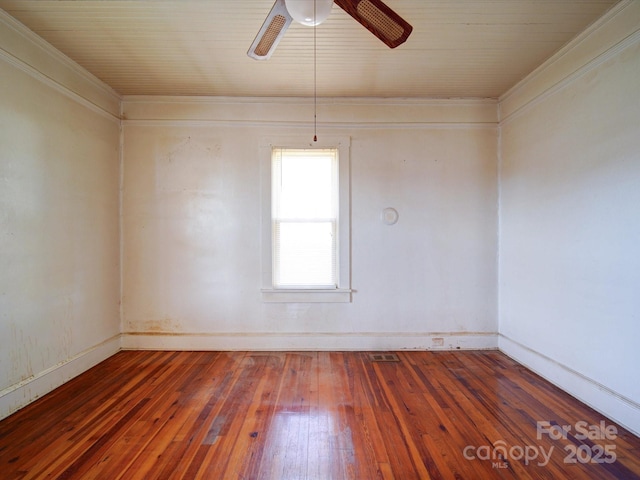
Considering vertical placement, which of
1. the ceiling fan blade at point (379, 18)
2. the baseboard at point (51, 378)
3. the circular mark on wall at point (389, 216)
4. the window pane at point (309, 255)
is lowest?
the baseboard at point (51, 378)

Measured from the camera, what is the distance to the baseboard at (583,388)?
1.91m

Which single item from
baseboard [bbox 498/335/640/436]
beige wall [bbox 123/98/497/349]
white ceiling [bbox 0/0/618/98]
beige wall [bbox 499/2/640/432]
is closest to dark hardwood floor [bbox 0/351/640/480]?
baseboard [bbox 498/335/640/436]

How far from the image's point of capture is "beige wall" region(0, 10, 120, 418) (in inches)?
81.9

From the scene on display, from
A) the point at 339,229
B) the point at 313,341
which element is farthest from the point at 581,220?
the point at 313,341

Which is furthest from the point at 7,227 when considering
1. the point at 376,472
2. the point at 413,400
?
the point at 413,400

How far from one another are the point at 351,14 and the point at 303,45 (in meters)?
1.11

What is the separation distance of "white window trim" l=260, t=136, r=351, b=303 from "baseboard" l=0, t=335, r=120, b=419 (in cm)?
169

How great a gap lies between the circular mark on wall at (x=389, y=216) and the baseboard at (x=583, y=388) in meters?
1.77

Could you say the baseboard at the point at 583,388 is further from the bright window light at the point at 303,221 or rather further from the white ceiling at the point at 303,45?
the white ceiling at the point at 303,45

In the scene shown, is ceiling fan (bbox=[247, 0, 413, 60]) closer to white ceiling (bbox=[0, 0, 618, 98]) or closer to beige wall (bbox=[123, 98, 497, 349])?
white ceiling (bbox=[0, 0, 618, 98])

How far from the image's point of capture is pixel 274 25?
1.52m

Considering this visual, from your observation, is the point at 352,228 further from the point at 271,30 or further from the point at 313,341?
the point at 271,30

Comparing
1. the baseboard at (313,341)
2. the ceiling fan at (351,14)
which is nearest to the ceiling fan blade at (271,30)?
the ceiling fan at (351,14)

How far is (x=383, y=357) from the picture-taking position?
121 inches
